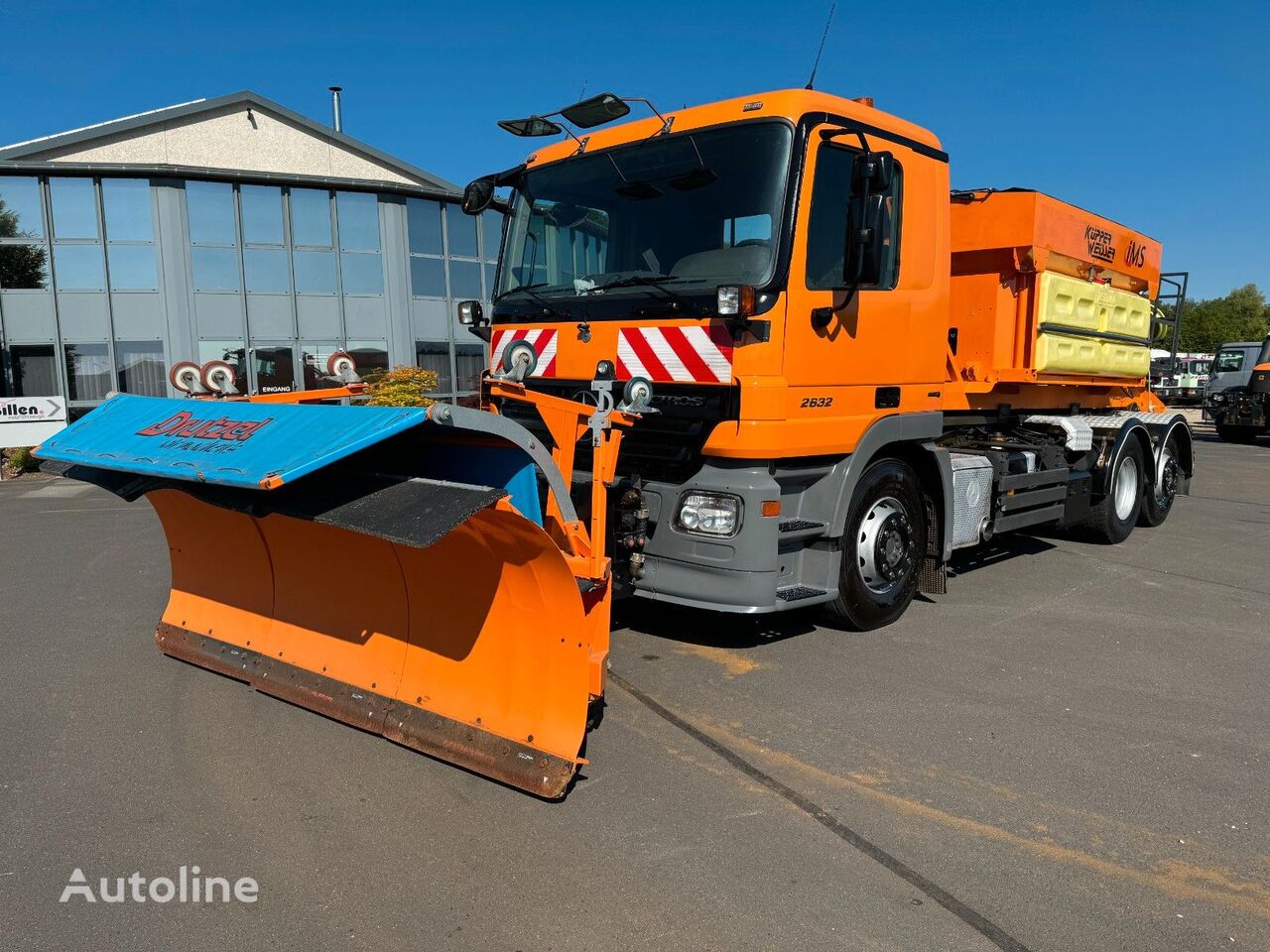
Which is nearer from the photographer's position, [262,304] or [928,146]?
[928,146]

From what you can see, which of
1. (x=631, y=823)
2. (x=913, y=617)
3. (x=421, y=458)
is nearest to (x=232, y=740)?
(x=421, y=458)

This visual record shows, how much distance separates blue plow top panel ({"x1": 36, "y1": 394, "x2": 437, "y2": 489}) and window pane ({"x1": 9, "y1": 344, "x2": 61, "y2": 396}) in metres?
15.3

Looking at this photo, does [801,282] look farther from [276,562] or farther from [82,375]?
[82,375]

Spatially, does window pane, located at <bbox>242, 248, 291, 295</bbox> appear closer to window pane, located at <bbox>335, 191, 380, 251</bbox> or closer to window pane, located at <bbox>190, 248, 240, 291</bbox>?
window pane, located at <bbox>190, 248, 240, 291</bbox>

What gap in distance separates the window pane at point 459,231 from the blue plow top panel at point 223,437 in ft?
54.0

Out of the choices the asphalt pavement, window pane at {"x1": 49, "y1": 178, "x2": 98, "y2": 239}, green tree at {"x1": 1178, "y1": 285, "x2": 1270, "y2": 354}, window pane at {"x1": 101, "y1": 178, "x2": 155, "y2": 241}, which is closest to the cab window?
the asphalt pavement

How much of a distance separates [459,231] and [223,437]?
57.8 ft

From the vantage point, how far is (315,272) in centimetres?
1816

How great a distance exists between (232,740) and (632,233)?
10.6 ft

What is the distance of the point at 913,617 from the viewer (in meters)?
5.77

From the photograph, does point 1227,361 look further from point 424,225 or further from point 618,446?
point 618,446

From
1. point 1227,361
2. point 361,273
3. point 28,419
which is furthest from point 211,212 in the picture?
point 1227,361

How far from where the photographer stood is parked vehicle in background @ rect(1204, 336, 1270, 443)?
21031 mm

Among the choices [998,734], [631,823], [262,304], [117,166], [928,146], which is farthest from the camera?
[262,304]
